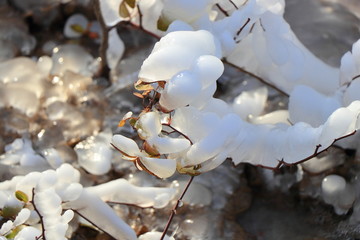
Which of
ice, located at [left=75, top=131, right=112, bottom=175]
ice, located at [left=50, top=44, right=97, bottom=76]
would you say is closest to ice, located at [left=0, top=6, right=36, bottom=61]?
ice, located at [left=50, top=44, right=97, bottom=76]

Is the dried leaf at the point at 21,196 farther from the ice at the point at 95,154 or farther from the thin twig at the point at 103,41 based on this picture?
the thin twig at the point at 103,41

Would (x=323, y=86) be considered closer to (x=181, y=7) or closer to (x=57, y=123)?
(x=181, y=7)

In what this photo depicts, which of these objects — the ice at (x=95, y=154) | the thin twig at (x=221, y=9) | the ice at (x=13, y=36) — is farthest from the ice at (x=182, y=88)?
the ice at (x=13, y=36)

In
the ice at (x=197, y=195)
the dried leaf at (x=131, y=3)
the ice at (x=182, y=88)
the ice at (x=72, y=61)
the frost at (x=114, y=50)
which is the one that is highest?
the ice at (x=182, y=88)

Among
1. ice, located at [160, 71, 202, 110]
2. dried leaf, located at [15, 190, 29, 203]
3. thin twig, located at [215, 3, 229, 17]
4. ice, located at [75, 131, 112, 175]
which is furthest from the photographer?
ice, located at [75, 131, 112, 175]

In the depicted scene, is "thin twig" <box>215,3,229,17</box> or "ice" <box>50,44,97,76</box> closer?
"thin twig" <box>215,3,229,17</box>

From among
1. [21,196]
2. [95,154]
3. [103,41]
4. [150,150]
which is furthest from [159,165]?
[103,41]

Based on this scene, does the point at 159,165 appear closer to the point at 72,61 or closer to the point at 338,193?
the point at 338,193

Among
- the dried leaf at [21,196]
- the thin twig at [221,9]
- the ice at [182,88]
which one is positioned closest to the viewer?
the ice at [182,88]

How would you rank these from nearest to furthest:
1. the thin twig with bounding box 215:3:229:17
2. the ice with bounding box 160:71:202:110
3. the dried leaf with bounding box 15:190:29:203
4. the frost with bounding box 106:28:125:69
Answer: the ice with bounding box 160:71:202:110, the dried leaf with bounding box 15:190:29:203, the thin twig with bounding box 215:3:229:17, the frost with bounding box 106:28:125:69

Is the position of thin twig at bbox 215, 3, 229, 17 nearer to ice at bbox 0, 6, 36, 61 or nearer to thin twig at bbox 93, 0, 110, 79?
thin twig at bbox 93, 0, 110, 79

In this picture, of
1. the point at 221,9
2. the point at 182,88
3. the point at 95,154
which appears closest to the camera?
the point at 182,88
